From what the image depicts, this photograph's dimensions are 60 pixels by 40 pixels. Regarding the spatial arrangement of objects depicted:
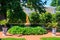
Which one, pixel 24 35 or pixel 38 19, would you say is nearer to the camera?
pixel 24 35

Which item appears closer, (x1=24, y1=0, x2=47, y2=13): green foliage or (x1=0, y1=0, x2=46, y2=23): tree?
(x1=0, y1=0, x2=46, y2=23): tree

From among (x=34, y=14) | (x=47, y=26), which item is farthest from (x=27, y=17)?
(x=47, y=26)

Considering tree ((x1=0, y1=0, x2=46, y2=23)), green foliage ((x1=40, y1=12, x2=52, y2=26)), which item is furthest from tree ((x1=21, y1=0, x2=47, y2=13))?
green foliage ((x1=40, y1=12, x2=52, y2=26))

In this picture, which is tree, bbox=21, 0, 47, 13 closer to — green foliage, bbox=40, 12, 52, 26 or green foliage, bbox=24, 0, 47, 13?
green foliage, bbox=24, 0, 47, 13

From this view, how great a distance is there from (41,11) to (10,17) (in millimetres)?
3304

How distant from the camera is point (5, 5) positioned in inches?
792

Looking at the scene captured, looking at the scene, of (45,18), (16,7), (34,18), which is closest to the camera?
(16,7)

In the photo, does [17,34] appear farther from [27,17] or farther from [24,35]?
[27,17]

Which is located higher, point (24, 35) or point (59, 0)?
point (59, 0)

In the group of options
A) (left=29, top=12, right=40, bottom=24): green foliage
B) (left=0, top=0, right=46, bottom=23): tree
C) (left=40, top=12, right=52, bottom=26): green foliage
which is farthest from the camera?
(left=29, top=12, right=40, bottom=24): green foliage

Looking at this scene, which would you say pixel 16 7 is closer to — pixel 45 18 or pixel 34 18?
pixel 34 18

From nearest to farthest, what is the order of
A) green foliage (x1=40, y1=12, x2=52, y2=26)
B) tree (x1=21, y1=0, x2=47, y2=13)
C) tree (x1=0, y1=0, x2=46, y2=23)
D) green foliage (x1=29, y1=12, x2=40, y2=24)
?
tree (x1=0, y1=0, x2=46, y2=23), tree (x1=21, y1=0, x2=47, y2=13), green foliage (x1=40, y1=12, x2=52, y2=26), green foliage (x1=29, y1=12, x2=40, y2=24)

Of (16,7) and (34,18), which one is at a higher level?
(16,7)

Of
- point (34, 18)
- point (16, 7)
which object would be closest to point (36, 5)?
point (34, 18)
